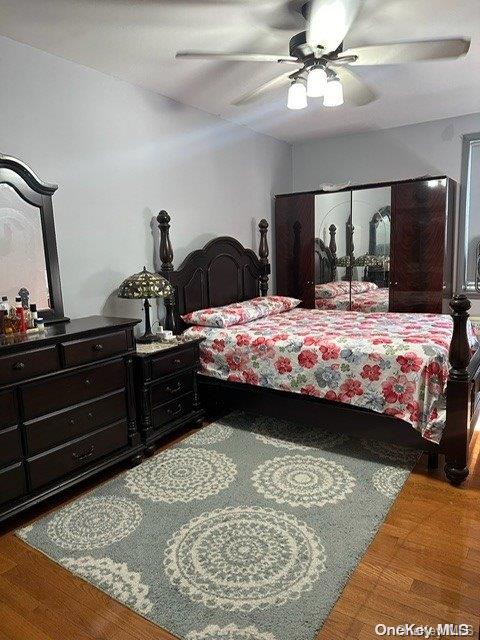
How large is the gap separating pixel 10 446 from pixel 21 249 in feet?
3.74

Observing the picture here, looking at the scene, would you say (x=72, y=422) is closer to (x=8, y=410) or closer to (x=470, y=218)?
(x=8, y=410)

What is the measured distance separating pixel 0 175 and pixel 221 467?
2088mm

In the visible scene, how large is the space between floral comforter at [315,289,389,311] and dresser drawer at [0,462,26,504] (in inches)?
126

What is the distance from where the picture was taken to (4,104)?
2379mm

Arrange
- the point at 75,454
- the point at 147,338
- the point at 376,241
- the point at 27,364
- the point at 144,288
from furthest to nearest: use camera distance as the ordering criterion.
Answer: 1. the point at 376,241
2. the point at 147,338
3. the point at 144,288
4. the point at 75,454
5. the point at 27,364

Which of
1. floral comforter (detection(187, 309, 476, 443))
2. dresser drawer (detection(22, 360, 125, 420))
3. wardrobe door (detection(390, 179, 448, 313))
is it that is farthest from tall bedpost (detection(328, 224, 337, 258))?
dresser drawer (detection(22, 360, 125, 420))

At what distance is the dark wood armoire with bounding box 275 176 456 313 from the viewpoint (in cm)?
382

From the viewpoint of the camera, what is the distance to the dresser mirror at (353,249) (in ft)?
13.2

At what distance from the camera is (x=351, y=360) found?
2.55m

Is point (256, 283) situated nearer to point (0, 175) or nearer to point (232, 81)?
point (232, 81)

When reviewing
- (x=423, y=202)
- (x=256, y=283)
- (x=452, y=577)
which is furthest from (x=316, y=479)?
(x=423, y=202)

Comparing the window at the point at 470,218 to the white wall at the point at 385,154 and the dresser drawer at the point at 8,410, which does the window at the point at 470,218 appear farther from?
the dresser drawer at the point at 8,410

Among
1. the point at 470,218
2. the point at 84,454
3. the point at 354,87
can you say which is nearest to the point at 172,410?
the point at 84,454

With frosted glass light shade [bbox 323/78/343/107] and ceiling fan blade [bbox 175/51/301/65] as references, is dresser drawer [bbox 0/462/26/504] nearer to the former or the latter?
ceiling fan blade [bbox 175/51/301/65]
